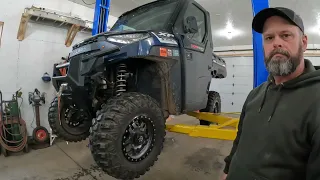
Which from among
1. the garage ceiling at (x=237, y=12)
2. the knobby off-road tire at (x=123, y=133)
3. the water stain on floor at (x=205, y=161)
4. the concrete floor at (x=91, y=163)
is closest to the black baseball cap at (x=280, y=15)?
the knobby off-road tire at (x=123, y=133)

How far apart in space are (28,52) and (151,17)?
341cm

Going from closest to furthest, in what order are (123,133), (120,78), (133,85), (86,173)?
(123,133) < (120,78) < (133,85) < (86,173)

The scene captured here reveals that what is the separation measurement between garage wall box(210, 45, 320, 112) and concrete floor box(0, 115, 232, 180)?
5398 millimetres

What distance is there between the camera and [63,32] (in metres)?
5.09

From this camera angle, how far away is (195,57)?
2.68 m

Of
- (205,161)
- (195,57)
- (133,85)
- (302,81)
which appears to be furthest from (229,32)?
(302,81)

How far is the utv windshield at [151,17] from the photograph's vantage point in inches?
103

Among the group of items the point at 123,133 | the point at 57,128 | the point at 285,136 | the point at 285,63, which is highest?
the point at 285,63

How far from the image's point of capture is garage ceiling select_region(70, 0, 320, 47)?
492cm

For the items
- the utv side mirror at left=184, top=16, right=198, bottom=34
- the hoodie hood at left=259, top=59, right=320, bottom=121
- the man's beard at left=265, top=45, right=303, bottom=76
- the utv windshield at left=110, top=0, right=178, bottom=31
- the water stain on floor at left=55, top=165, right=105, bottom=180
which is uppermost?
the utv windshield at left=110, top=0, right=178, bottom=31

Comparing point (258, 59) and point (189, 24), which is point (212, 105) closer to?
point (258, 59)

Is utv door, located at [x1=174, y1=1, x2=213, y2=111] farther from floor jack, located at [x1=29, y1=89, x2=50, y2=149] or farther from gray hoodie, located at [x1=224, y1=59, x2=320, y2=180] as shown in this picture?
floor jack, located at [x1=29, y1=89, x2=50, y2=149]

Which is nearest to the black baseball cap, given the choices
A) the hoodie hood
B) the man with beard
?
the man with beard

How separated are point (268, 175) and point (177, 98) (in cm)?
157
